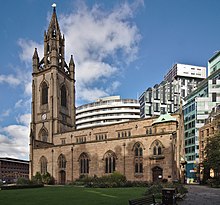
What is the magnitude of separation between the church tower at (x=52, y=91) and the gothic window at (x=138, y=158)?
1115 inches

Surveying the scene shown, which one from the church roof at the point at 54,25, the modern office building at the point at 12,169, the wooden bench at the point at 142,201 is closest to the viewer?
the wooden bench at the point at 142,201

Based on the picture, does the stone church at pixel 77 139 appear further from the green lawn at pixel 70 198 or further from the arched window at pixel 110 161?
the green lawn at pixel 70 198

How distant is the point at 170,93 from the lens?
142 metres

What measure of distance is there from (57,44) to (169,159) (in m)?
50.7

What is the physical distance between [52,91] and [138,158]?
34512 mm

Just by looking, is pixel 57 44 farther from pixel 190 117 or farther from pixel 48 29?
pixel 190 117

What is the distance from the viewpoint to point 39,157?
6775cm

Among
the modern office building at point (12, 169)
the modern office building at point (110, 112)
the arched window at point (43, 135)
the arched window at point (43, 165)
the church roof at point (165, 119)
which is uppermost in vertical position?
the modern office building at point (110, 112)

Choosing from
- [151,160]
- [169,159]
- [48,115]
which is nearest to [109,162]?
[151,160]

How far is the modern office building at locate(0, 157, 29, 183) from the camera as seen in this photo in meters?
122

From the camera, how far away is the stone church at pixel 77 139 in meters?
50.0

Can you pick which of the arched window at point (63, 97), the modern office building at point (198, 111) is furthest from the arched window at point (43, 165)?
the modern office building at point (198, 111)

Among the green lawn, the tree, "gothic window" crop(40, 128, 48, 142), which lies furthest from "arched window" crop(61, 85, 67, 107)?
the green lawn

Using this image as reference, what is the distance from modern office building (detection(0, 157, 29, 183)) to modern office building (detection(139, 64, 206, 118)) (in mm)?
64249
